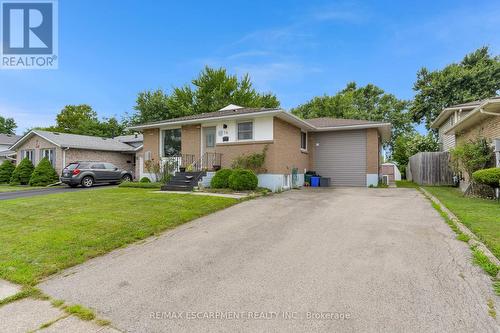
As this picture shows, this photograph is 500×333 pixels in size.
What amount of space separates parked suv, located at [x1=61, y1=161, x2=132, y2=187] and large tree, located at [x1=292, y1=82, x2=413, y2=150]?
2440 cm

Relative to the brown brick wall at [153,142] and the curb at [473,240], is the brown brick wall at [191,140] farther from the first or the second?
the curb at [473,240]

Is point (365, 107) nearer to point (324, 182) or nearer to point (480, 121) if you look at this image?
point (324, 182)

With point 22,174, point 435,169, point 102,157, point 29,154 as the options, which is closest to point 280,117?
point 435,169

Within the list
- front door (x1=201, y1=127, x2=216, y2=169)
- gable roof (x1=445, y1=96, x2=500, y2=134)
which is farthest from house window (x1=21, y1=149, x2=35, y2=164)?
gable roof (x1=445, y1=96, x2=500, y2=134)

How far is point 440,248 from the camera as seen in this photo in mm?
4484

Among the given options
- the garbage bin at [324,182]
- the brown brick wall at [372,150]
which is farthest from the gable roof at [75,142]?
the brown brick wall at [372,150]

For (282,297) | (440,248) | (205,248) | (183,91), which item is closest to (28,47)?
(205,248)

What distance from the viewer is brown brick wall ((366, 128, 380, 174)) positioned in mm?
15141

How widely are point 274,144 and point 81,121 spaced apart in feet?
131

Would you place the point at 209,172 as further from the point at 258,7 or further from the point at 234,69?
the point at 234,69

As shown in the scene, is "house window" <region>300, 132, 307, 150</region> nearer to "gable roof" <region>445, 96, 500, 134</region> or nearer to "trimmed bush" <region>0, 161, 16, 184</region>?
"gable roof" <region>445, 96, 500, 134</region>

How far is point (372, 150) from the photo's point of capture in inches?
598

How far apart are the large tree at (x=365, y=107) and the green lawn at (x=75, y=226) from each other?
91.0ft

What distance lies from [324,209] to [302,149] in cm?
825
